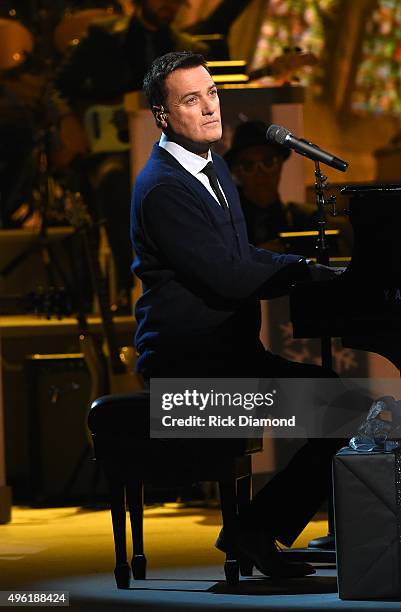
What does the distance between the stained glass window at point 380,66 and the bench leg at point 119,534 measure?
826 centimetres

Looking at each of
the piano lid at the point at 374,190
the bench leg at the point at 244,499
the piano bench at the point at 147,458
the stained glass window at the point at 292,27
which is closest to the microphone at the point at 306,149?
the piano lid at the point at 374,190

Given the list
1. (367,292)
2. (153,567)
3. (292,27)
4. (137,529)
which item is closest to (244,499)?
(137,529)

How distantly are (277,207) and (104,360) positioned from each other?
3.51 ft

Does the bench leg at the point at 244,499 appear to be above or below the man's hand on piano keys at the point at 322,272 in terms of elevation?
below

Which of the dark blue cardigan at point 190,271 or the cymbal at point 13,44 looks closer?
the dark blue cardigan at point 190,271

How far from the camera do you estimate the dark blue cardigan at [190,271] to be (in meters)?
5.39

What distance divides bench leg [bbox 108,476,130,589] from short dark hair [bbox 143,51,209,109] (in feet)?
3.85

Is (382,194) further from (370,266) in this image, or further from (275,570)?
(275,570)

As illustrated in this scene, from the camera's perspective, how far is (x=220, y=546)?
5590 millimetres

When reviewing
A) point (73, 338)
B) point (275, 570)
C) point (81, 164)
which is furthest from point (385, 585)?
point (81, 164)

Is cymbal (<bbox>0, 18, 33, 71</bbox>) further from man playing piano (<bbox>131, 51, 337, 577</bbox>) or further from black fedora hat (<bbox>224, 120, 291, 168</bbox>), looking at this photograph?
man playing piano (<bbox>131, 51, 337, 577</bbox>)

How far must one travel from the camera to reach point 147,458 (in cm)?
549

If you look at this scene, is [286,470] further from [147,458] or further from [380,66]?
[380,66]

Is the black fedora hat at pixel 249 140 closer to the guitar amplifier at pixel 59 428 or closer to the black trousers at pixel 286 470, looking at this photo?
the guitar amplifier at pixel 59 428
